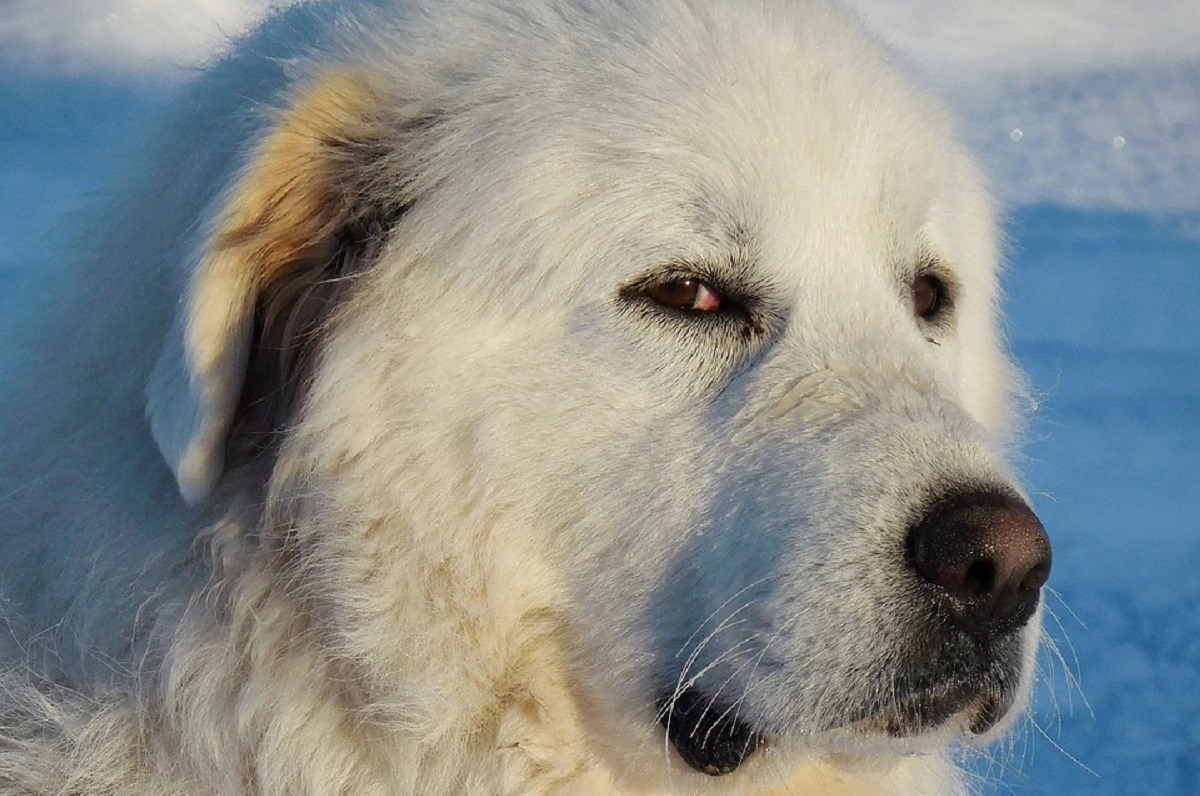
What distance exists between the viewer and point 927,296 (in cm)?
297

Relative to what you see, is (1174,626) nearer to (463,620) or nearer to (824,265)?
(824,265)

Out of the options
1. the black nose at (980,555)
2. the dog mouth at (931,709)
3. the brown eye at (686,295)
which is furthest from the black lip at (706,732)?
the brown eye at (686,295)

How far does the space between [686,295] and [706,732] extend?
861 mm

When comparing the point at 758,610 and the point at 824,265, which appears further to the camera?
the point at 824,265

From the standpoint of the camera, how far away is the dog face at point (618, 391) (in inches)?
88.3

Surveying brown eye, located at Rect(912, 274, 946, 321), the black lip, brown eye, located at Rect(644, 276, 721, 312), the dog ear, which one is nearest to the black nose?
the black lip

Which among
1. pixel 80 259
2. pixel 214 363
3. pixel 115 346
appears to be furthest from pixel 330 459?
pixel 80 259

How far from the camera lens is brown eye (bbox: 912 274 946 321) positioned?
9.54 feet

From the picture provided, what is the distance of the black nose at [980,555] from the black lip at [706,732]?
1.54 ft

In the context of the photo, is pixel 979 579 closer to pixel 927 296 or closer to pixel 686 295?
pixel 686 295

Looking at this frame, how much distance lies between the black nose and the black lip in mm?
470

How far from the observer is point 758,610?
2.26 meters

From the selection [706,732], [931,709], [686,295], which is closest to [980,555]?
[931,709]

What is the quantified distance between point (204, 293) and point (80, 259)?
67 cm
